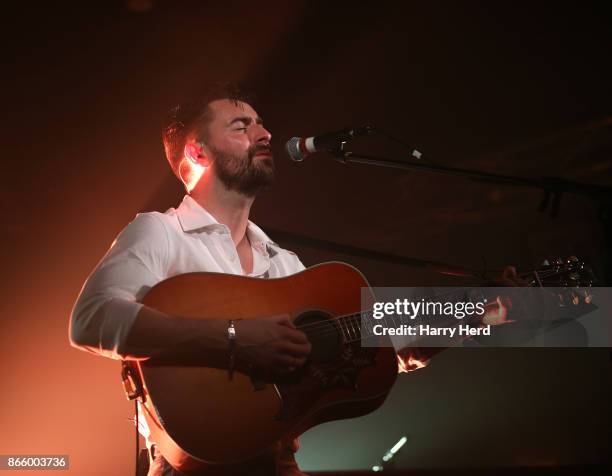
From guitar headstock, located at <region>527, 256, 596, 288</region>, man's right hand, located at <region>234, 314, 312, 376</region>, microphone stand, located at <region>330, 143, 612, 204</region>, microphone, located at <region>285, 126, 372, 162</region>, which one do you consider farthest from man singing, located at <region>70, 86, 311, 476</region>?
guitar headstock, located at <region>527, 256, 596, 288</region>

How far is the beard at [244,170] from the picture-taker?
7.33 feet

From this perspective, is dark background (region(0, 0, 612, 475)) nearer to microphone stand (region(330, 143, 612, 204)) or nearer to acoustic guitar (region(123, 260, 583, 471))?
microphone stand (region(330, 143, 612, 204))

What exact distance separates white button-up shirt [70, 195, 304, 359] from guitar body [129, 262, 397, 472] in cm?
9

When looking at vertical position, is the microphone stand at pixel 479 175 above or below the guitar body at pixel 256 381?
above

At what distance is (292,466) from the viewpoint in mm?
1757

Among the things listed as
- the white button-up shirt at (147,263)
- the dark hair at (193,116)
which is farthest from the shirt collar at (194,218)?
the dark hair at (193,116)

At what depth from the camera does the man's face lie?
7.35 feet

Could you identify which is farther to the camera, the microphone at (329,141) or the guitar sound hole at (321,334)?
the microphone at (329,141)

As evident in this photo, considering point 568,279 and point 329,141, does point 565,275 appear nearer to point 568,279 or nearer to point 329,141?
point 568,279

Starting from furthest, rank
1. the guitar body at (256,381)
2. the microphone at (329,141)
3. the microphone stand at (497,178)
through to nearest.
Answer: the microphone stand at (497,178), the microphone at (329,141), the guitar body at (256,381)

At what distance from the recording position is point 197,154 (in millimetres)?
2316

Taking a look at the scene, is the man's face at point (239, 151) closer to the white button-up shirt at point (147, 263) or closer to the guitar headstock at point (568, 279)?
the white button-up shirt at point (147, 263)

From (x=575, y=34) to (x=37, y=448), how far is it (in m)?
3.63

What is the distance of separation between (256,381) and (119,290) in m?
0.48
